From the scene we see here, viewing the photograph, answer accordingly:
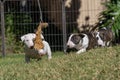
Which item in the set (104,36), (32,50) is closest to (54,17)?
(104,36)

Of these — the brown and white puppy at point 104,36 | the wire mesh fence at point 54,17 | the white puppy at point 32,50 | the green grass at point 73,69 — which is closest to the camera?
the green grass at point 73,69

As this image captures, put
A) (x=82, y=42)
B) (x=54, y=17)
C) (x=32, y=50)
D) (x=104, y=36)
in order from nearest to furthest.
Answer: (x=32, y=50) → (x=82, y=42) → (x=104, y=36) → (x=54, y=17)

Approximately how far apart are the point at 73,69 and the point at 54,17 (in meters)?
Result: 7.44

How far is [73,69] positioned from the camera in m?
8.32

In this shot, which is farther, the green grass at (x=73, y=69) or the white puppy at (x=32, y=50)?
the white puppy at (x=32, y=50)

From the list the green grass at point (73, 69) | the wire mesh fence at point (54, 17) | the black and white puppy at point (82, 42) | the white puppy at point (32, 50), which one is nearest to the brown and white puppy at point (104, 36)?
the black and white puppy at point (82, 42)

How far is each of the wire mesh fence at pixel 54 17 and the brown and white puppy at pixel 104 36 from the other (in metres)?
1.82

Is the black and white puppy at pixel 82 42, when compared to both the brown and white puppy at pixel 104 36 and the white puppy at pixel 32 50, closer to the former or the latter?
the brown and white puppy at pixel 104 36

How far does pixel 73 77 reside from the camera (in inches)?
308

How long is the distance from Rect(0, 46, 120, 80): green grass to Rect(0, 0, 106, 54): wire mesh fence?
5.60 m

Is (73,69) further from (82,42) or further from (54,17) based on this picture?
(54,17)

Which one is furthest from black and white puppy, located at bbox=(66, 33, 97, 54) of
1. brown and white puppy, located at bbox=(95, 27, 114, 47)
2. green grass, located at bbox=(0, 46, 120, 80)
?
green grass, located at bbox=(0, 46, 120, 80)

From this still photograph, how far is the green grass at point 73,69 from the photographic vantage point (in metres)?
7.85

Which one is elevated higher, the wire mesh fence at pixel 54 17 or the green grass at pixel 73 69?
the wire mesh fence at pixel 54 17
